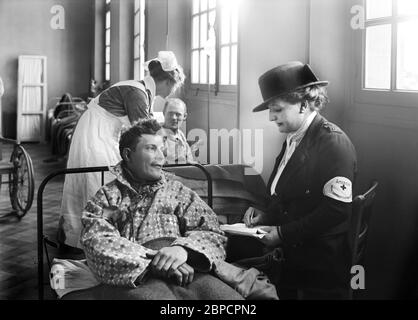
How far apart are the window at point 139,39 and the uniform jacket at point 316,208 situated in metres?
1.27

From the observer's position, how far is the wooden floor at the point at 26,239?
2326 millimetres

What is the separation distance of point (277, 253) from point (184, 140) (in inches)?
46.3

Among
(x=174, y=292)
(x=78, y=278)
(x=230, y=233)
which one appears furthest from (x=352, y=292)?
(x=78, y=278)

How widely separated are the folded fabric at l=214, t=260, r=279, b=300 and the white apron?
28.8 inches

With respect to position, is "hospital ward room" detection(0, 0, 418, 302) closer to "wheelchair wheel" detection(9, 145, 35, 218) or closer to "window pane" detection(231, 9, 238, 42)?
"window pane" detection(231, 9, 238, 42)

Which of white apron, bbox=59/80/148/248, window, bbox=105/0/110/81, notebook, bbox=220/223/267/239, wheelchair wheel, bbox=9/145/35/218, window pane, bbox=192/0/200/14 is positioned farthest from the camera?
wheelchair wheel, bbox=9/145/35/218

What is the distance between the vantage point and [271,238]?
5.49 ft

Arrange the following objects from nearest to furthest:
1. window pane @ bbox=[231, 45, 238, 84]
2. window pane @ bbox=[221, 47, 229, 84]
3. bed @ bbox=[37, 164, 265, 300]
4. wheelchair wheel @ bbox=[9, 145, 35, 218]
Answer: bed @ bbox=[37, 164, 265, 300]
window pane @ bbox=[231, 45, 238, 84]
window pane @ bbox=[221, 47, 229, 84]
wheelchair wheel @ bbox=[9, 145, 35, 218]

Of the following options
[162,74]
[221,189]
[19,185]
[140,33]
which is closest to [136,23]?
[140,33]

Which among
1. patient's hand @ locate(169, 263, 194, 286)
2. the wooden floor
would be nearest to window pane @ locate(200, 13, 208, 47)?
the wooden floor

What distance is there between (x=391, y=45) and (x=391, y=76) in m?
0.10

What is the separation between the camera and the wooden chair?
1589 millimetres

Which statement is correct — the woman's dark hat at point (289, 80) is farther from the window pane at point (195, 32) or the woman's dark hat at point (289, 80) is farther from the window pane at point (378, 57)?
the window pane at point (195, 32)

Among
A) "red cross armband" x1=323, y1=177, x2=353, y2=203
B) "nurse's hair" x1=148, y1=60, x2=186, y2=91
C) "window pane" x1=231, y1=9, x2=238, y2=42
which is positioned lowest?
"red cross armband" x1=323, y1=177, x2=353, y2=203
